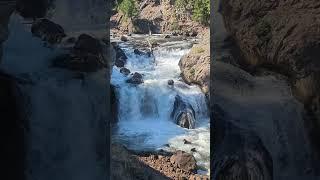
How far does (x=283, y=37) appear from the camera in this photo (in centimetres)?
597

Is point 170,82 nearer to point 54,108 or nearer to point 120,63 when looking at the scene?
point 120,63

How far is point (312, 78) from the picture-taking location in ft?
19.5

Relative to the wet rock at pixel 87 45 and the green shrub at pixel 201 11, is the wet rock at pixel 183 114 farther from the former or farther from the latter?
the wet rock at pixel 87 45

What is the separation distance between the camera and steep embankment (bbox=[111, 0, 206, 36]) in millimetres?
9711

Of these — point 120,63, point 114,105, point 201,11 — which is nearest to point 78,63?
point 114,105

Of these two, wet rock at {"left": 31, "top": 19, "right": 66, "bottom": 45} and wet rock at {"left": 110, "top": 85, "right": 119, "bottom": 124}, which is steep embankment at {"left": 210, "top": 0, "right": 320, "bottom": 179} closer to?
wet rock at {"left": 31, "top": 19, "right": 66, "bottom": 45}

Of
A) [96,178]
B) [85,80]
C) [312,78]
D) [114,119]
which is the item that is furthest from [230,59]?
[114,119]

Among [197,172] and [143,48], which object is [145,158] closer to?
[197,172]

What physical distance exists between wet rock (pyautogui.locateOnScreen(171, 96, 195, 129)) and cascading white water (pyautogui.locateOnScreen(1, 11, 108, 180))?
4062mm

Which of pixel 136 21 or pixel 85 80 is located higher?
pixel 136 21

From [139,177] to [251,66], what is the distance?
4.08 meters

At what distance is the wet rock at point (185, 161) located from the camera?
9727mm

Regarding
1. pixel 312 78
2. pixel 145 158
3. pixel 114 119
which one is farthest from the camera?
pixel 145 158

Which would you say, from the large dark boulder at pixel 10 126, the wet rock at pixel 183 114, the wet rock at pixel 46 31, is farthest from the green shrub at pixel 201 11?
the large dark boulder at pixel 10 126
